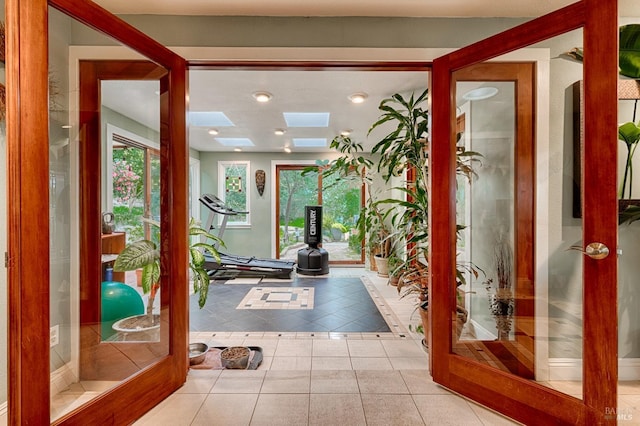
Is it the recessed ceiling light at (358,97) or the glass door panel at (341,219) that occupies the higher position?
the recessed ceiling light at (358,97)

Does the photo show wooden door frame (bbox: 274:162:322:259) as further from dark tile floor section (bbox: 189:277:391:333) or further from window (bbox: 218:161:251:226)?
dark tile floor section (bbox: 189:277:391:333)

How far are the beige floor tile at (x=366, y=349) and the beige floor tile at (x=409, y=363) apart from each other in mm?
124

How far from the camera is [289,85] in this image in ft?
10.1

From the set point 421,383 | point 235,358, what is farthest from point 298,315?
point 421,383

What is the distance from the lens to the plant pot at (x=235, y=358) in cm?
227

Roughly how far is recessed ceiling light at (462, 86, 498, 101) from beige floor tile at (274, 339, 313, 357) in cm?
221

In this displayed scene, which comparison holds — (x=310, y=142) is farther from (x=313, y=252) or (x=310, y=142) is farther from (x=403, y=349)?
(x=403, y=349)

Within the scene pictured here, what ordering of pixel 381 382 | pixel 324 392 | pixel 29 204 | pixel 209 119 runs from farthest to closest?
pixel 209 119 < pixel 381 382 < pixel 324 392 < pixel 29 204

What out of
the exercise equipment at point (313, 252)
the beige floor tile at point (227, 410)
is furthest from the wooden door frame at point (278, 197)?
the beige floor tile at point (227, 410)

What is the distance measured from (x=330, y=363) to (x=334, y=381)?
0.28 metres

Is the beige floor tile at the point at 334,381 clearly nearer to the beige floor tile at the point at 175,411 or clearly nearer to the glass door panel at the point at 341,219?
the beige floor tile at the point at 175,411

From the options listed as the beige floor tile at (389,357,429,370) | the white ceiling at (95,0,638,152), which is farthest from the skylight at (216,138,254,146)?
the beige floor tile at (389,357,429,370)

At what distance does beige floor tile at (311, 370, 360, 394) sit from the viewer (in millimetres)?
1973

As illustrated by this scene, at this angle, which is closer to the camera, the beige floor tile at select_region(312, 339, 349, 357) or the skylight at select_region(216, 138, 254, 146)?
the beige floor tile at select_region(312, 339, 349, 357)
